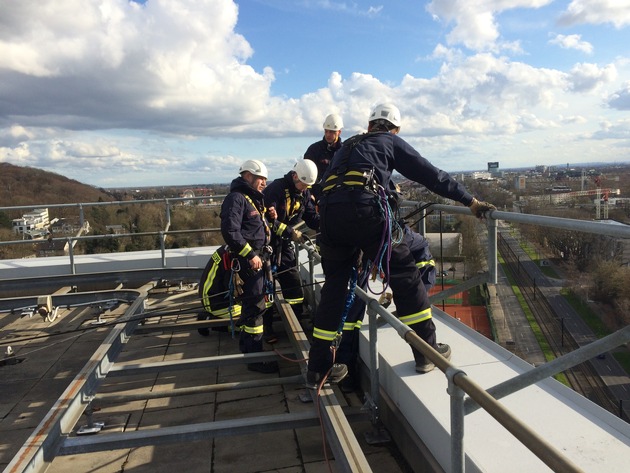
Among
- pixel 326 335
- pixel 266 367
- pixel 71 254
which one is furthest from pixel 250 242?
pixel 71 254

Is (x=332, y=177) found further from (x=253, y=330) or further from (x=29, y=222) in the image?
(x=29, y=222)

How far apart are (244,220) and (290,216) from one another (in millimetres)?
941

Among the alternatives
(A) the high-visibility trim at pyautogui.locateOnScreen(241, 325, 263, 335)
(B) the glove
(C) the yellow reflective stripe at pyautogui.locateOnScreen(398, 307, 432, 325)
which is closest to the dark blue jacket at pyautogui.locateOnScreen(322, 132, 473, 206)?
(C) the yellow reflective stripe at pyautogui.locateOnScreen(398, 307, 432, 325)

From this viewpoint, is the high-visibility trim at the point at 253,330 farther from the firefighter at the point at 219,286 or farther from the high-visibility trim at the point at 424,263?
the high-visibility trim at the point at 424,263

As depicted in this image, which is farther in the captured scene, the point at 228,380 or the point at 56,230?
the point at 56,230

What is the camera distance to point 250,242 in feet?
15.9

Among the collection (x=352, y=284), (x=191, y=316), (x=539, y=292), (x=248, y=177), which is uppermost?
(x=248, y=177)

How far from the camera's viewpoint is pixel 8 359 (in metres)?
5.29

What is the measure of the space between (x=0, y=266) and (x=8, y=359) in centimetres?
442

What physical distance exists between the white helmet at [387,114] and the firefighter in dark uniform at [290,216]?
5.52 ft

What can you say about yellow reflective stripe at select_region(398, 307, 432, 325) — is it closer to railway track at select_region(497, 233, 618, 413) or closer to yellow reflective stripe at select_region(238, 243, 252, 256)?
railway track at select_region(497, 233, 618, 413)

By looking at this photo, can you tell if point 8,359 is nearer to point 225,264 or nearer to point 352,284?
point 225,264

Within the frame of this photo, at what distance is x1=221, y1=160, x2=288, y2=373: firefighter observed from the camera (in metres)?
4.54

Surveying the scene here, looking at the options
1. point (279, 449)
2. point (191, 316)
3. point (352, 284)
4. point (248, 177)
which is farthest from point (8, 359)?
point (352, 284)
